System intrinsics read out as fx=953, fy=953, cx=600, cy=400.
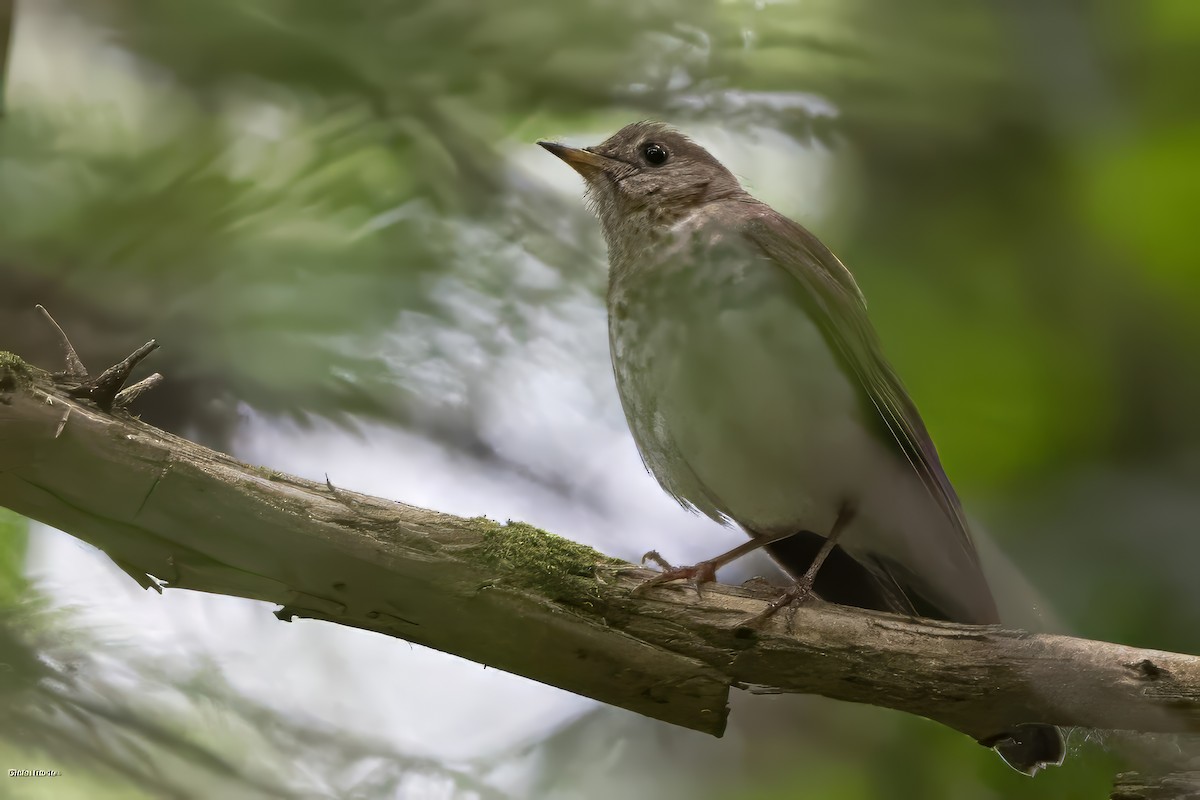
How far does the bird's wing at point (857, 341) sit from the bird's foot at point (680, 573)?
1.56 ft

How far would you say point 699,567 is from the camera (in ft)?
6.67

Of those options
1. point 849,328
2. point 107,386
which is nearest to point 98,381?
point 107,386

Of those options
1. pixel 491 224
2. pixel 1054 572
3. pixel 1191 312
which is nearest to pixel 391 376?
pixel 491 224

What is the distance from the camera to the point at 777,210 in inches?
77.6

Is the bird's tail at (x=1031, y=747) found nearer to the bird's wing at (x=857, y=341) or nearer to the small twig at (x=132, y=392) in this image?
the bird's wing at (x=857, y=341)

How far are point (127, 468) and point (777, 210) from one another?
1310 mm

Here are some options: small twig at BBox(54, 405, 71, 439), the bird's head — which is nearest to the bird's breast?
the bird's head

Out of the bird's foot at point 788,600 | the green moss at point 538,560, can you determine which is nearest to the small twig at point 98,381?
the green moss at point 538,560

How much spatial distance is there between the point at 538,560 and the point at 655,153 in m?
1.11

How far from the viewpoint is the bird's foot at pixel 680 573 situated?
1.80 meters

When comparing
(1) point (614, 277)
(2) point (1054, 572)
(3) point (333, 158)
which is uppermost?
(1) point (614, 277)

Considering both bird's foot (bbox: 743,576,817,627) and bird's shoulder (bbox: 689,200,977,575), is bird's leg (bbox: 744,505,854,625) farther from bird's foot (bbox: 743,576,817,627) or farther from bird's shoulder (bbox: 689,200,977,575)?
bird's shoulder (bbox: 689,200,977,575)

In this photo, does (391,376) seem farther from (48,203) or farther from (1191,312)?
(1191,312)

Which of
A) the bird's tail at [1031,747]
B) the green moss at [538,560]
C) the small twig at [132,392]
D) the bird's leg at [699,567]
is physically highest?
the bird's leg at [699,567]
